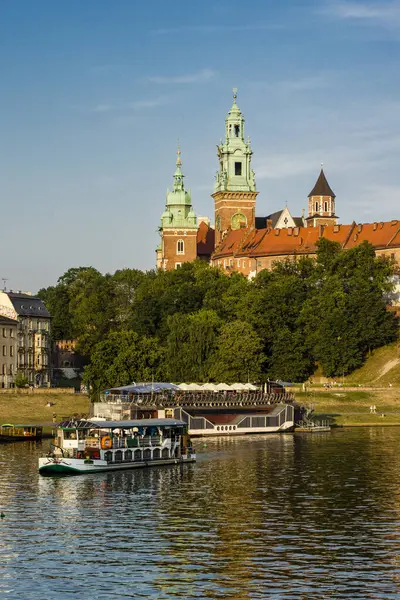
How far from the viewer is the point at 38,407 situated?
153 meters

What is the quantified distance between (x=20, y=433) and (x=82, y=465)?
30.6 metres

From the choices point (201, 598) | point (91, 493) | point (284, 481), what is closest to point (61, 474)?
point (91, 493)

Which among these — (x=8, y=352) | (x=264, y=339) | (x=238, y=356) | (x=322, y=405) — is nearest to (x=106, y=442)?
(x=322, y=405)

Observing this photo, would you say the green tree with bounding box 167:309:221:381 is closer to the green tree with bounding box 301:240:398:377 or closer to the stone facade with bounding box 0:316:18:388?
the green tree with bounding box 301:240:398:377

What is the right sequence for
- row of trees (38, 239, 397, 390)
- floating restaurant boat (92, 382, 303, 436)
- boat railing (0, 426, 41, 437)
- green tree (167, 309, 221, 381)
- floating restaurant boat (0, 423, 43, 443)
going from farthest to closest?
green tree (167, 309, 221, 381) < row of trees (38, 239, 397, 390) < floating restaurant boat (92, 382, 303, 436) < boat railing (0, 426, 41, 437) < floating restaurant boat (0, 423, 43, 443)

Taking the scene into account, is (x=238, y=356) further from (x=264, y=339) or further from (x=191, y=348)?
(x=264, y=339)

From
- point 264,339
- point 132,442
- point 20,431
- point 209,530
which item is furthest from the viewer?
point 264,339

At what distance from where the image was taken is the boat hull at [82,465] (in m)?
95.4

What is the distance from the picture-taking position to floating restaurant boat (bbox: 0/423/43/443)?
12669 cm

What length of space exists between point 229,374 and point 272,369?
12.7 m

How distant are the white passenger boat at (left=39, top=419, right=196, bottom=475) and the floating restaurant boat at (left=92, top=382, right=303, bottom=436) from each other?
26.6 m

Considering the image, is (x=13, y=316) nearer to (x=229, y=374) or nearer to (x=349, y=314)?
(x=229, y=374)

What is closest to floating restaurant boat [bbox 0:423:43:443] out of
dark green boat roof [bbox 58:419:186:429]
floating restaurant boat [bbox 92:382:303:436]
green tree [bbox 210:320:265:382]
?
floating restaurant boat [bbox 92:382:303:436]

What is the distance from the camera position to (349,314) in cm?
18725
